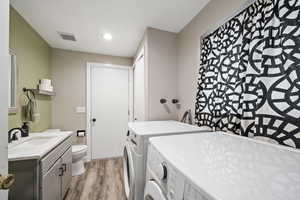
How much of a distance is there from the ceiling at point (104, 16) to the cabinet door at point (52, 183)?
1.77 meters

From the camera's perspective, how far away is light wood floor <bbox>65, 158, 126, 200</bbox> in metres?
1.74


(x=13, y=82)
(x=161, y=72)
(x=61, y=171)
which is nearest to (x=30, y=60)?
(x=13, y=82)

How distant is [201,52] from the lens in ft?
5.17

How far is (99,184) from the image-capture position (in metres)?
2.00

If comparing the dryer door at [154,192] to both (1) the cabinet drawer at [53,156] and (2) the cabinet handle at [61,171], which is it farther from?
(2) the cabinet handle at [61,171]

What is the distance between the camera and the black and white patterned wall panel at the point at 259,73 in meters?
0.79

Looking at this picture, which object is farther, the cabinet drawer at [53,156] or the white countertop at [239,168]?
the cabinet drawer at [53,156]

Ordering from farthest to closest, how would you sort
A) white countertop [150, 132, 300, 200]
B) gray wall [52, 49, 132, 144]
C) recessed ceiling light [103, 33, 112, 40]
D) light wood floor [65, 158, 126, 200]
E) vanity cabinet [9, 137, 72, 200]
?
1. gray wall [52, 49, 132, 144]
2. recessed ceiling light [103, 33, 112, 40]
3. light wood floor [65, 158, 126, 200]
4. vanity cabinet [9, 137, 72, 200]
5. white countertop [150, 132, 300, 200]

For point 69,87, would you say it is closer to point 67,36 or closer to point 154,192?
point 67,36

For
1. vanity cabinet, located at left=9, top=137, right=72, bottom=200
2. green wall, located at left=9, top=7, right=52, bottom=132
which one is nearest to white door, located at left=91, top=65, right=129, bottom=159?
green wall, located at left=9, top=7, right=52, bottom=132

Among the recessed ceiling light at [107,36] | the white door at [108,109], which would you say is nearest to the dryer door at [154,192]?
the recessed ceiling light at [107,36]

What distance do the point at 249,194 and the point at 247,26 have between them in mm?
1201

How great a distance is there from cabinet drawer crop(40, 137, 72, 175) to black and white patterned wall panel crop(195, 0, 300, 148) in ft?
5.25

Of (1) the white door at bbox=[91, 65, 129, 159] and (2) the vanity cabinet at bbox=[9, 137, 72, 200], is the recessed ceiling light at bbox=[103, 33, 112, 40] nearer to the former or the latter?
(1) the white door at bbox=[91, 65, 129, 159]
